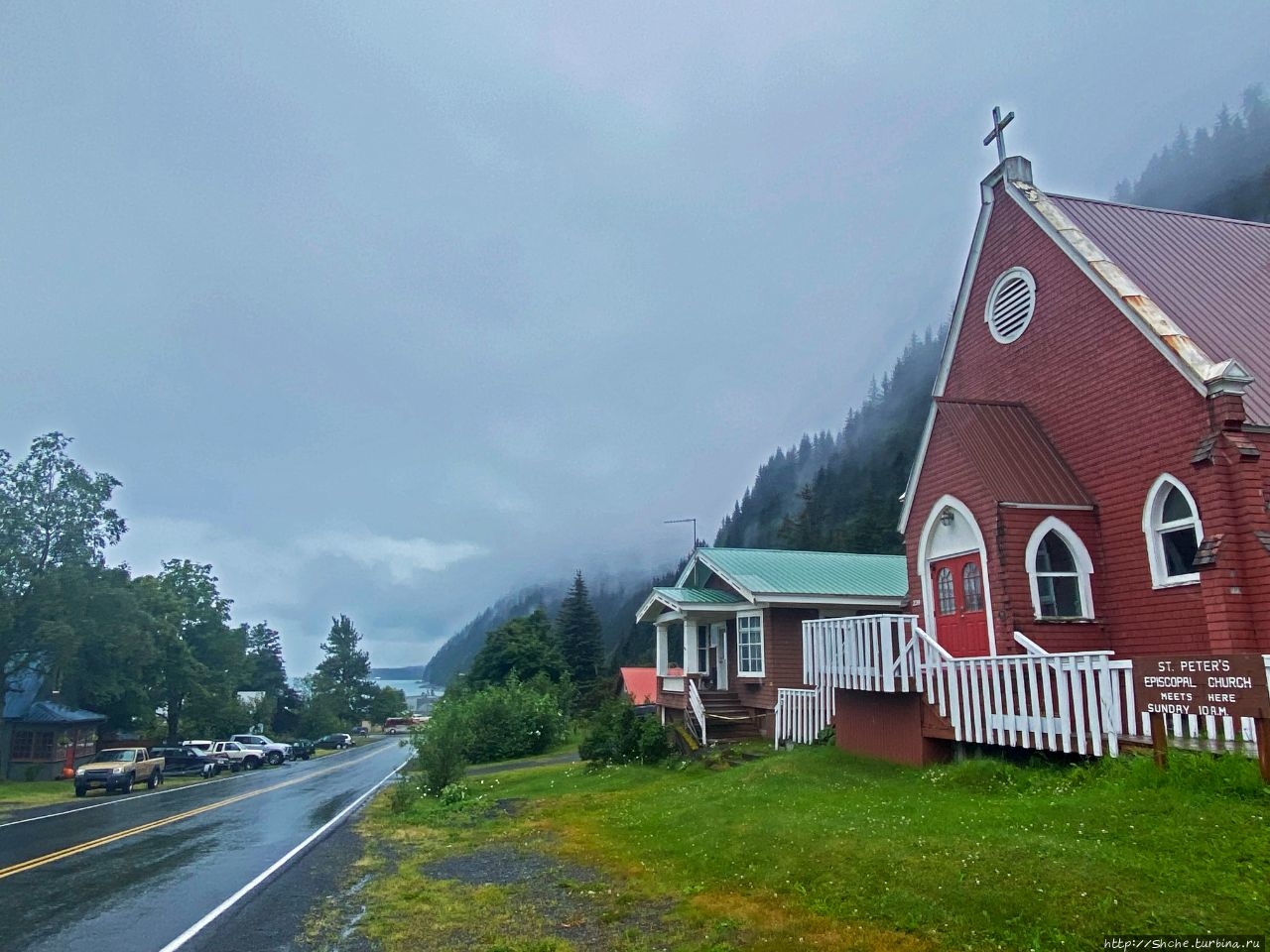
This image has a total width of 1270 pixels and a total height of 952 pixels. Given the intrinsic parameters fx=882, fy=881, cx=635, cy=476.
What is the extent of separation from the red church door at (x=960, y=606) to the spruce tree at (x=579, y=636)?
6252 cm

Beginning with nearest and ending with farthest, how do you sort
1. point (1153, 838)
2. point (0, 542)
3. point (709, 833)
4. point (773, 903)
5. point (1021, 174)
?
point (1153, 838), point (773, 903), point (709, 833), point (1021, 174), point (0, 542)

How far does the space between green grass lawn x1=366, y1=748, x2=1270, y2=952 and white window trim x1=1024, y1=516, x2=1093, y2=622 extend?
10.3 feet

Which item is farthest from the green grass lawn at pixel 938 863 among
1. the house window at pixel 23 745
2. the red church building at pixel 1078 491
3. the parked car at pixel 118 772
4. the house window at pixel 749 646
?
the house window at pixel 23 745

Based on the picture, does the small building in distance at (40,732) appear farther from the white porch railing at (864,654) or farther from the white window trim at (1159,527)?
the white window trim at (1159,527)

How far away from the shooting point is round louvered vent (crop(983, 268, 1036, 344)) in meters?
17.1

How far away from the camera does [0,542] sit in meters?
37.9

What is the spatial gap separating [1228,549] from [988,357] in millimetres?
7331

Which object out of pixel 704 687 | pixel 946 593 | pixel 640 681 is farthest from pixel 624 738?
pixel 640 681

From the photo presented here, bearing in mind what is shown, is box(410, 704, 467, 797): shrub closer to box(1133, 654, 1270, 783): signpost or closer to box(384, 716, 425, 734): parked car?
box(1133, 654, 1270, 783): signpost

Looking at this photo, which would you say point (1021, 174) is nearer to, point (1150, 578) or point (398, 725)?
point (1150, 578)

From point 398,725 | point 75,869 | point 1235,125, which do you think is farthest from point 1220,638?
point 1235,125

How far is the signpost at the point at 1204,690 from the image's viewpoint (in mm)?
8305

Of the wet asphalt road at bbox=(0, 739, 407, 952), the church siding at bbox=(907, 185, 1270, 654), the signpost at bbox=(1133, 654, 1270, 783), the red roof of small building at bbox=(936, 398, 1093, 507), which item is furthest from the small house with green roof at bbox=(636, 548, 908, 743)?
the signpost at bbox=(1133, 654, 1270, 783)

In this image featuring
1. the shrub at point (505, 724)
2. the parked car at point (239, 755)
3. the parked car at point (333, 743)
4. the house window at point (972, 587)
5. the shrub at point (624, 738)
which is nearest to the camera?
the house window at point (972, 587)
